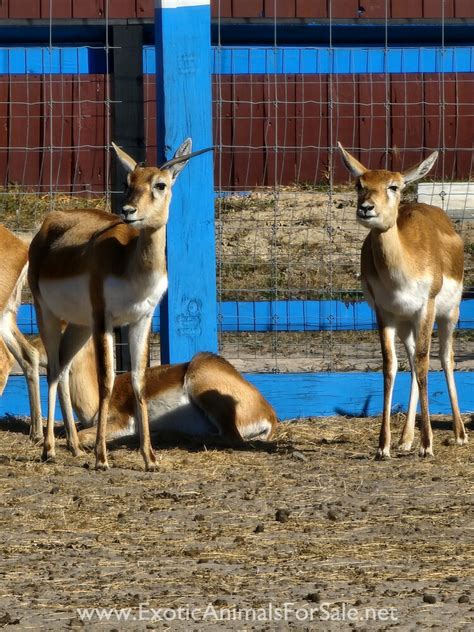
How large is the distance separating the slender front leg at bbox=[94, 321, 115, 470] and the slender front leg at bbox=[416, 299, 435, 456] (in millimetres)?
1718

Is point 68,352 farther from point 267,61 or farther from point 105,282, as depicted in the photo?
point 267,61

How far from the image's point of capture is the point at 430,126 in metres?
19.1

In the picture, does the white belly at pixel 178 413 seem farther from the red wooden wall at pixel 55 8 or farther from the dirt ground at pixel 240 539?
the red wooden wall at pixel 55 8

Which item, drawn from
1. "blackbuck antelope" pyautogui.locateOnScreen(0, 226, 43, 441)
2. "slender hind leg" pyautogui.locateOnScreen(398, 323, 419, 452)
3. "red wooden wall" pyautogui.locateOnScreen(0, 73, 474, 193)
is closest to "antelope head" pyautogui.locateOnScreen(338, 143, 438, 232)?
"slender hind leg" pyautogui.locateOnScreen(398, 323, 419, 452)

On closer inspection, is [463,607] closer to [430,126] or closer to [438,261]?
[438,261]

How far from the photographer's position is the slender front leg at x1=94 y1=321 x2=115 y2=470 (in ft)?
22.6

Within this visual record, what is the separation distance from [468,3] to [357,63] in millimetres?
10229

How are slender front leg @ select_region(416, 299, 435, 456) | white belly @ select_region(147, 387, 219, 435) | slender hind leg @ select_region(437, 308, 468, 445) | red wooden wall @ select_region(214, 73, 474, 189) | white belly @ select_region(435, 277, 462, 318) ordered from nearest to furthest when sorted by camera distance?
slender front leg @ select_region(416, 299, 435, 456)
white belly @ select_region(435, 277, 462, 318)
slender hind leg @ select_region(437, 308, 468, 445)
white belly @ select_region(147, 387, 219, 435)
red wooden wall @ select_region(214, 73, 474, 189)

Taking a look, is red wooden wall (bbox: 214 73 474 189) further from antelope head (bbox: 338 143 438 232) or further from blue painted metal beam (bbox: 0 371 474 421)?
antelope head (bbox: 338 143 438 232)

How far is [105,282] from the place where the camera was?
6.98 m

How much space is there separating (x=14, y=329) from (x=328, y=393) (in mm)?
2080

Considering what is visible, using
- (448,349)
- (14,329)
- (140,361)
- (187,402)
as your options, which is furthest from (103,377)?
(448,349)

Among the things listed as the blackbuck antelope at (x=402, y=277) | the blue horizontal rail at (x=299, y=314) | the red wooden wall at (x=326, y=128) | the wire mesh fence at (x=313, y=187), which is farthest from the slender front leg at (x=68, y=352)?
the red wooden wall at (x=326, y=128)

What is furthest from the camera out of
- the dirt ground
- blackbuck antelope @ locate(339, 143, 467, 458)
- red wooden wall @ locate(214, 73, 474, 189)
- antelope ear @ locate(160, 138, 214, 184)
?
red wooden wall @ locate(214, 73, 474, 189)
